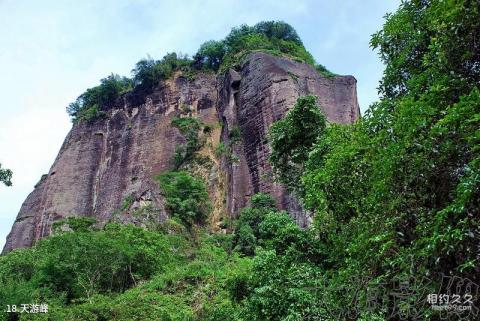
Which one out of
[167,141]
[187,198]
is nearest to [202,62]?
[167,141]

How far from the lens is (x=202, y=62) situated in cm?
3894

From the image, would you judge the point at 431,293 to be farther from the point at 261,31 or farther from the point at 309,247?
the point at 261,31

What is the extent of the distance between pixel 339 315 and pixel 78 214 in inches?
1212

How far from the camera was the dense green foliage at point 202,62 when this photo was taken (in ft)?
115

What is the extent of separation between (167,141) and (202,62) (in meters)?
7.01

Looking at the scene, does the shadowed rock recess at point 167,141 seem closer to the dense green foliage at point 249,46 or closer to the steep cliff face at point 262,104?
the steep cliff face at point 262,104

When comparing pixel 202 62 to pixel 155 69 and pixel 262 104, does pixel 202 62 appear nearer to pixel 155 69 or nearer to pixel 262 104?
pixel 155 69

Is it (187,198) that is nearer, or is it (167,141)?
(187,198)

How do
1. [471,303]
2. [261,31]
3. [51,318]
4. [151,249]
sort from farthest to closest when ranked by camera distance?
[261,31] → [151,249] → [51,318] → [471,303]

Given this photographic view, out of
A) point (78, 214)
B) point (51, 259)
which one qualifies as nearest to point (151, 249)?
point (51, 259)

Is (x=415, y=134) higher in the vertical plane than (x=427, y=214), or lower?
higher

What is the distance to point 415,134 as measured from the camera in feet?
20.6

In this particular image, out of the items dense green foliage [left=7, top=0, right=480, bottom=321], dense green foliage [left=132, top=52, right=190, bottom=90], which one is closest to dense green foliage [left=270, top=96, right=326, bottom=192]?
dense green foliage [left=7, top=0, right=480, bottom=321]

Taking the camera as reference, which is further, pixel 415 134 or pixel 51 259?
pixel 51 259
